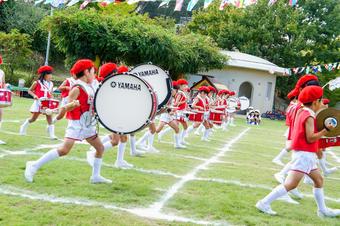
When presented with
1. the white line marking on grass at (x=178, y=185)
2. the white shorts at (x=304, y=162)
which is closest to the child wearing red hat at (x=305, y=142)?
the white shorts at (x=304, y=162)

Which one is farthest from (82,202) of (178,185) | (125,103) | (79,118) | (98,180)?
(178,185)

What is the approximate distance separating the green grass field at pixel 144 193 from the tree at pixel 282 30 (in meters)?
32.5

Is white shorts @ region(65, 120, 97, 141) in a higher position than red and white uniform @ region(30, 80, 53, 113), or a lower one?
lower

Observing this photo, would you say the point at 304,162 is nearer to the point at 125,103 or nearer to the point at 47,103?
the point at 125,103

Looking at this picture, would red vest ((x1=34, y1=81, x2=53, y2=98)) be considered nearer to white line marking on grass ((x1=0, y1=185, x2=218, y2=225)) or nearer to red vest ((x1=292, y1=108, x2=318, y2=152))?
white line marking on grass ((x1=0, y1=185, x2=218, y2=225))

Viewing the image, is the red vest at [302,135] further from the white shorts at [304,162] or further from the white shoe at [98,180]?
the white shoe at [98,180]

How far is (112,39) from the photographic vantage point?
2503 cm

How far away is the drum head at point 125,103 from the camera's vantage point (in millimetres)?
A: 6062

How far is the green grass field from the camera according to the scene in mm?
4892

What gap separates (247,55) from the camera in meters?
38.9

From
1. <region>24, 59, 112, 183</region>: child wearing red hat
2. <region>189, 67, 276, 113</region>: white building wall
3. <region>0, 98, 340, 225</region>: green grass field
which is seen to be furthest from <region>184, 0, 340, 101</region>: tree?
<region>24, 59, 112, 183</region>: child wearing red hat

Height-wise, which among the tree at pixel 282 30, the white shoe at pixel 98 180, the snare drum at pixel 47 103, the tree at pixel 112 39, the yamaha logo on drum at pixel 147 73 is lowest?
the white shoe at pixel 98 180

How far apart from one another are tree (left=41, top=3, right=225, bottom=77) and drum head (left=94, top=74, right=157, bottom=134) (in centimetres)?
1889

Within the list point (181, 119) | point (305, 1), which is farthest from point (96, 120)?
point (305, 1)
